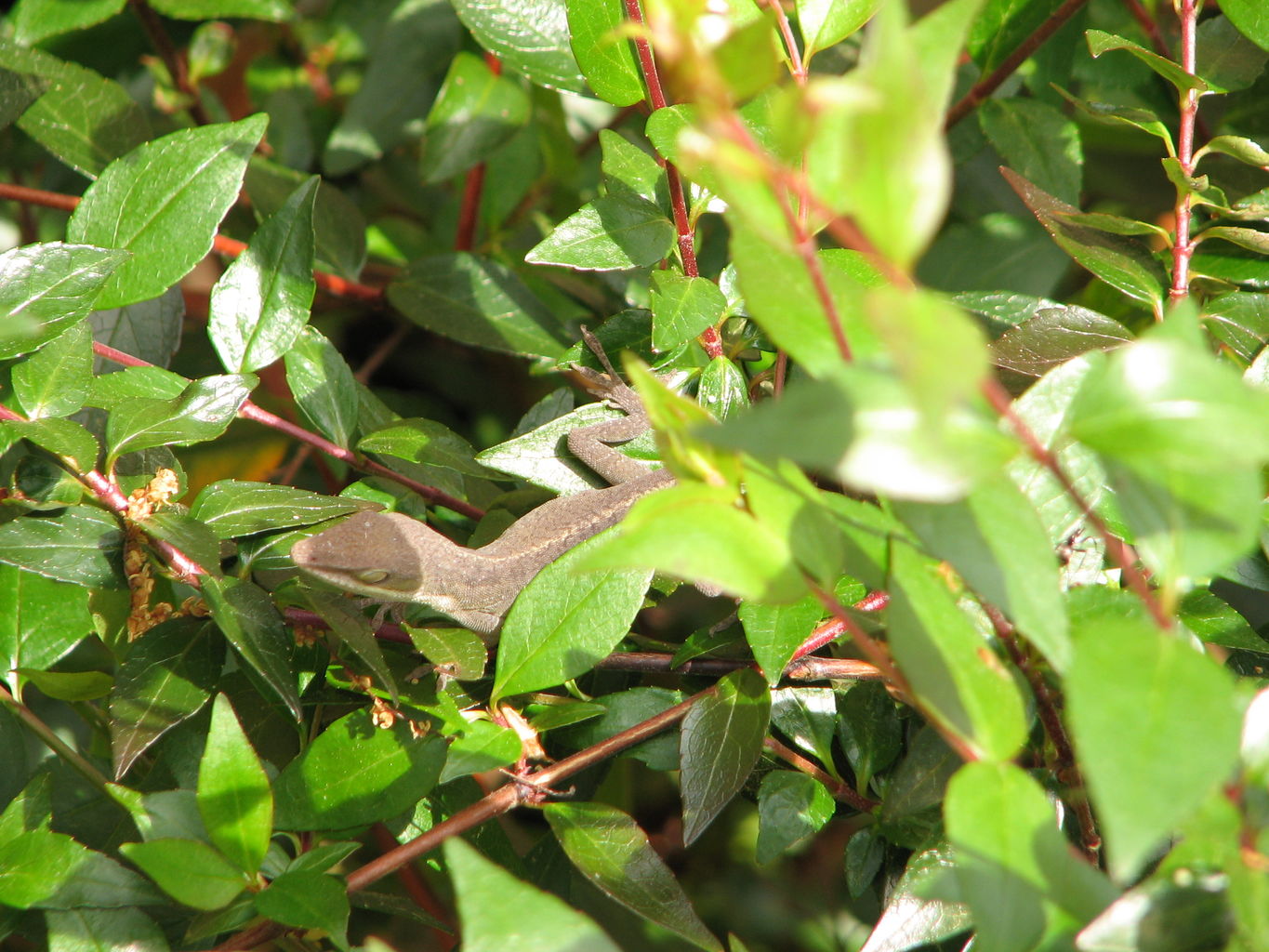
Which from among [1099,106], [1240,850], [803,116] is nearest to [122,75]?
[1099,106]

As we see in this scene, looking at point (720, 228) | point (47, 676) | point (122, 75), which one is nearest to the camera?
point (47, 676)

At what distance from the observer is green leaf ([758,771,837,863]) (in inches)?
61.0

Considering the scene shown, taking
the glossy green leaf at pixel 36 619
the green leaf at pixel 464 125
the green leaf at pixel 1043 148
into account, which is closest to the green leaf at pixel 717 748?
the glossy green leaf at pixel 36 619

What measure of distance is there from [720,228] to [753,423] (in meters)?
2.03

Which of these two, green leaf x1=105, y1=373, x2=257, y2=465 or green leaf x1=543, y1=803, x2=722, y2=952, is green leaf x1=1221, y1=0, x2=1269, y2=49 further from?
green leaf x1=105, y1=373, x2=257, y2=465

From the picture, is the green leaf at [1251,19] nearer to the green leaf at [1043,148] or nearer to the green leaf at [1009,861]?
the green leaf at [1043,148]

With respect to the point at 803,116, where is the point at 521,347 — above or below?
below

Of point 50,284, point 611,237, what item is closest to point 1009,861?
point 611,237

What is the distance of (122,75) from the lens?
10.7ft

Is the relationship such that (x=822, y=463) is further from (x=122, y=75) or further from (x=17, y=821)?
(x=122, y=75)

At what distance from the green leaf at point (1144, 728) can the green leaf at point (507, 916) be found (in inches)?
17.3

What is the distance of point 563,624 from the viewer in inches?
60.1

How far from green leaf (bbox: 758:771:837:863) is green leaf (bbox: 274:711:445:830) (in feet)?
1.69

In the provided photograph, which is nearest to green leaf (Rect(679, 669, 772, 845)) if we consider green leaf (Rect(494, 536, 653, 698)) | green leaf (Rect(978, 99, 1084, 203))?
green leaf (Rect(494, 536, 653, 698))
